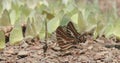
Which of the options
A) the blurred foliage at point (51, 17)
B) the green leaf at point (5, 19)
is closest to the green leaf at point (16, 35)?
the blurred foliage at point (51, 17)

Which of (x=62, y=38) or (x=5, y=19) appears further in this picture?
(x=5, y=19)

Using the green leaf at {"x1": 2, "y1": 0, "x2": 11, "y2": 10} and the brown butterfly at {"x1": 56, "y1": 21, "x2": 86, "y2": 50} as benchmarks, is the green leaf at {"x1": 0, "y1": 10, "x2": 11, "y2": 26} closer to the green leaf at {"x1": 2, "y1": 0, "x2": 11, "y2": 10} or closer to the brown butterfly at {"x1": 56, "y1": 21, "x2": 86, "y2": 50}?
the green leaf at {"x1": 2, "y1": 0, "x2": 11, "y2": 10}

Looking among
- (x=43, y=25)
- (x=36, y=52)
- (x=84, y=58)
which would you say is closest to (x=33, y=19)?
(x=43, y=25)

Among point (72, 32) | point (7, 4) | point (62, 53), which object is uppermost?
point (7, 4)

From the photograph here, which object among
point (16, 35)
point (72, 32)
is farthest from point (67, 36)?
point (16, 35)

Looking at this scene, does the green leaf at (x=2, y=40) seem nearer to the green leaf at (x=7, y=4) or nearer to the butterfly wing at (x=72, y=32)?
the butterfly wing at (x=72, y=32)

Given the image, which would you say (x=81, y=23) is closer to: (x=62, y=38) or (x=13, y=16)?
(x=62, y=38)

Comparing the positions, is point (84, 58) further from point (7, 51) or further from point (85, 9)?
point (85, 9)
